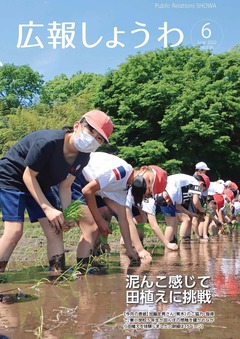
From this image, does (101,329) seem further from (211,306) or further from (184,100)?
(184,100)

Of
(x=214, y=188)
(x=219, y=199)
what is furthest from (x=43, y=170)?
(x=214, y=188)

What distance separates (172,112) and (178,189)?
21.4 metres

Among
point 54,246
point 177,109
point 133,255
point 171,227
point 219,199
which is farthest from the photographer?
point 177,109

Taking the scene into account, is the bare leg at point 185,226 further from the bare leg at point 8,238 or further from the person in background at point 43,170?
the bare leg at point 8,238

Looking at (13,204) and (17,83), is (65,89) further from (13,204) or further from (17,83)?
(13,204)

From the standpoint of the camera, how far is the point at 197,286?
12.4 feet

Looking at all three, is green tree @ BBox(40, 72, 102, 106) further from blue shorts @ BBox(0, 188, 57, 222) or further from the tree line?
blue shorts @ BBox(0, 188, 57, 222)

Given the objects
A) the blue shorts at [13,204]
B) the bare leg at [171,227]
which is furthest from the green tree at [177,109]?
the blue shorts at [13,204]

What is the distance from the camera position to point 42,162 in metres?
4.19

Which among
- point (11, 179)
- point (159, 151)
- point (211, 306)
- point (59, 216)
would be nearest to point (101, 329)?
point (211, 306)

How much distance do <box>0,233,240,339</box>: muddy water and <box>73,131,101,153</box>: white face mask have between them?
1079 mm

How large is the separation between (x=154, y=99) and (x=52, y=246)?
88.5ft

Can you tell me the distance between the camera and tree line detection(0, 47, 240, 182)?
29578 mm

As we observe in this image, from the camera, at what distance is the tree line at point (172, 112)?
2958 centimetres
